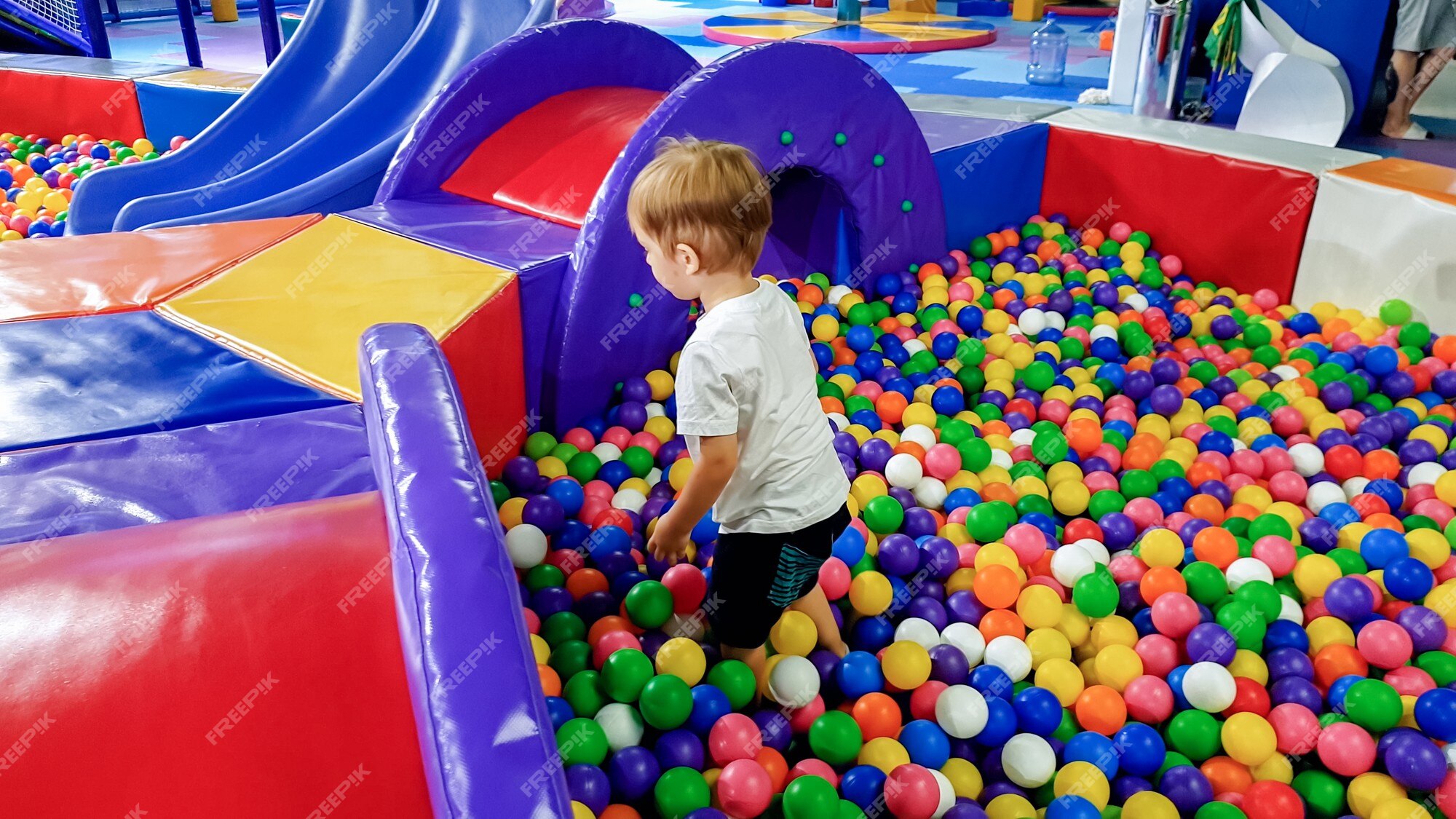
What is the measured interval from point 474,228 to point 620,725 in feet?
3.81

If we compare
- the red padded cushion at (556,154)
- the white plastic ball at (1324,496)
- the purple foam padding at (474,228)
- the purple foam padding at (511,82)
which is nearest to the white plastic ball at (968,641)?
the white plastic ball at (1324,496)

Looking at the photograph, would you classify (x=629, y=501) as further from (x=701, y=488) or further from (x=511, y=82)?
(x=511, y=82)

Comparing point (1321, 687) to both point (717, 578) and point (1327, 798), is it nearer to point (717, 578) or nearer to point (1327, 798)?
point (1327, 798)

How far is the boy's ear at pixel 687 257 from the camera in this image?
1.19 meters

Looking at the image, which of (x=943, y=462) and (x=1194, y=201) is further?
(x=1194, y=201)

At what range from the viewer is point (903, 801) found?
4.11 feet

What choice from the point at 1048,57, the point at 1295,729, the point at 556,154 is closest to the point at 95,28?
the point at 556,154

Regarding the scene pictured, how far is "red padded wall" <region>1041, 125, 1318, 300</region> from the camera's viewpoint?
2572mm

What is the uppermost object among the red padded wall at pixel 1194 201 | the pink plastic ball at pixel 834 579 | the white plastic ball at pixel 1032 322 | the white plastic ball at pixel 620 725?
the red padded wall at pixel 1194 201

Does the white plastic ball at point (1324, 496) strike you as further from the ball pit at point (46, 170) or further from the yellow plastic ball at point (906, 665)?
the ball pit at point (46, 170)

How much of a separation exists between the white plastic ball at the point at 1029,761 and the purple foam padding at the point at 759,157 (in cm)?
107

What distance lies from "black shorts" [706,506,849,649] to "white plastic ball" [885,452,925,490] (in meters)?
0.51

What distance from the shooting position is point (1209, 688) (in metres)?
1.40

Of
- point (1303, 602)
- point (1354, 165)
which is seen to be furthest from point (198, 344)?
point (1354, 165)
